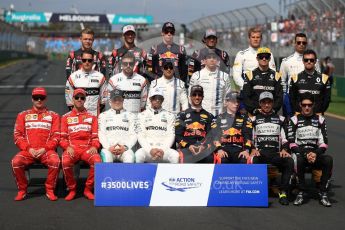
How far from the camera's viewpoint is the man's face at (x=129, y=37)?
429 inches

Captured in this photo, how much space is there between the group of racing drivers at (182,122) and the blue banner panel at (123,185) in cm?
42

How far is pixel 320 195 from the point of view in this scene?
9.26 meters

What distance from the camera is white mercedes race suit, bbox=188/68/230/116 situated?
10.7 m

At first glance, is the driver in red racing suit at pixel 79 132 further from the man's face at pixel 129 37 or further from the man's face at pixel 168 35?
the man's face at pixel 168 35

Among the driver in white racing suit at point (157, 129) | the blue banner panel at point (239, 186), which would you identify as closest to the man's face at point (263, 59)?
the driver in white racing suit at point (157, 129)

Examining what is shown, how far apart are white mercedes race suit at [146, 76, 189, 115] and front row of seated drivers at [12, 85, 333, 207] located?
69 cm

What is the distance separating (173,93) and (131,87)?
605 millimetres

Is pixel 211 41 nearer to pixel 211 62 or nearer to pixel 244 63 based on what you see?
pixel 211 62

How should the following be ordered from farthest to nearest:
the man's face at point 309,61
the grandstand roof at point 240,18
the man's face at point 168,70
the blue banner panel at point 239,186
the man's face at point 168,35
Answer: the grandstand roof at point 240,18, the man's face at point 168,35, the man's face at point 168,70, the man's face at point 309,61, the blue banner panel at point 239,186

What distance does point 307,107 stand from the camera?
31.7ft

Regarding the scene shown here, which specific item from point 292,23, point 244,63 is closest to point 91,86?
point 244,63

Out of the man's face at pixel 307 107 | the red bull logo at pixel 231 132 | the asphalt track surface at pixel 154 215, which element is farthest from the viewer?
the red bull logo at pixel 231 132

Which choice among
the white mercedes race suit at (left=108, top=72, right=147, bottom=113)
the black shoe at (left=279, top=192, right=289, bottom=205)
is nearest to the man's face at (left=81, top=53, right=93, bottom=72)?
the white mercedes race suit at (left=108, top=72, right=147, bottom=113)

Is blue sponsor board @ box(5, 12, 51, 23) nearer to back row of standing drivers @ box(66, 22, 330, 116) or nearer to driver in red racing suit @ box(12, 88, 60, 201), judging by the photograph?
back row of standing drivers @ box(66, 22, 330, 116)
